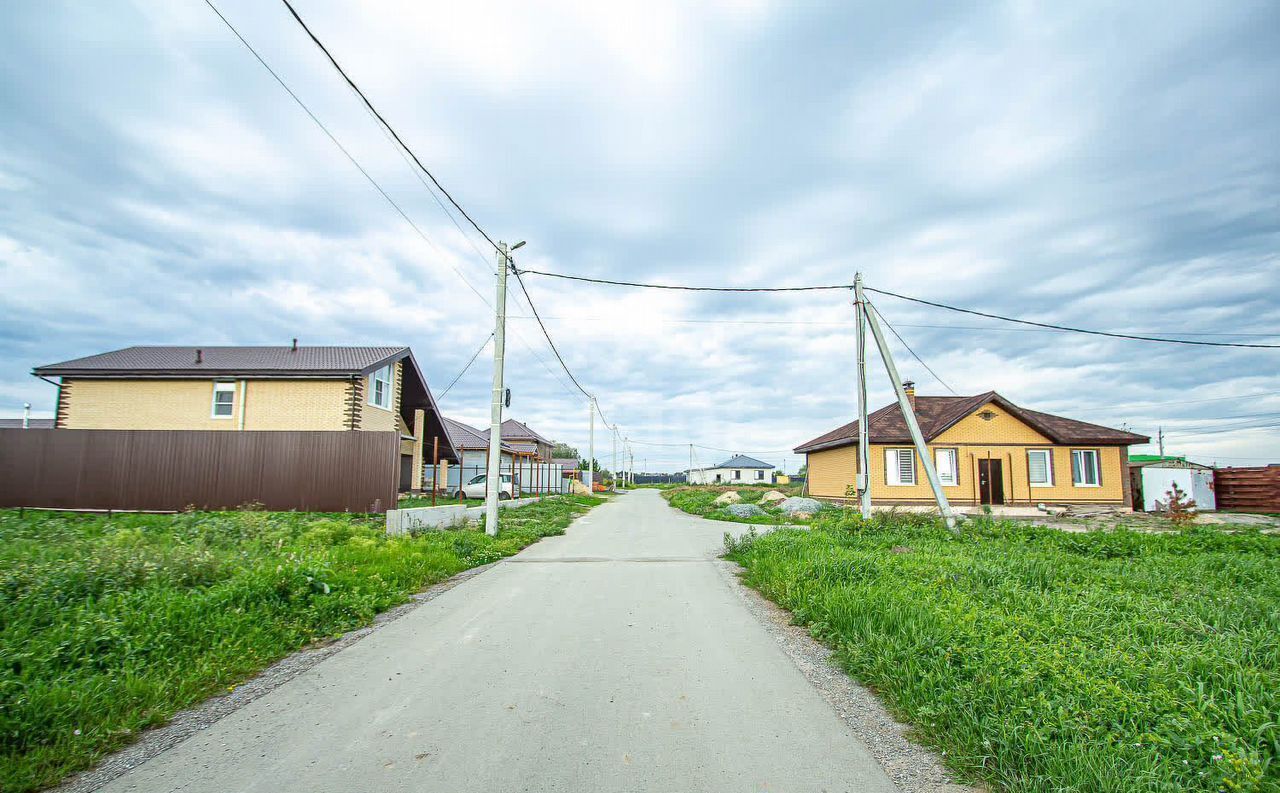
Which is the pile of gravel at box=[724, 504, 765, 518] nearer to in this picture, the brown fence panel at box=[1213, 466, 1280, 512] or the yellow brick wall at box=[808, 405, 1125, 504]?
the yellow brick wall at box=[808, 405, 1125, 504]

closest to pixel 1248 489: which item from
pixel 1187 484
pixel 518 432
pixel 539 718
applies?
pixel 1187 484

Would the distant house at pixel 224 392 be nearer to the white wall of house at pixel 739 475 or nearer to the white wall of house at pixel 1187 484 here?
the white wall of house at pixel 1187 484

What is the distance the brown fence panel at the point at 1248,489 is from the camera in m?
25.1

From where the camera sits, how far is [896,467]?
27297 mm

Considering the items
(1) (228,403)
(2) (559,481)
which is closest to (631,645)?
(1) (228,403)

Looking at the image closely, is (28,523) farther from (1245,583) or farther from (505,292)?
(1245,583)

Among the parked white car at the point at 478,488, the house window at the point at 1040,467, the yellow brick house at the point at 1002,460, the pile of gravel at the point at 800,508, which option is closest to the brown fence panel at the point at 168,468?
the parked white car at the point at 478,488

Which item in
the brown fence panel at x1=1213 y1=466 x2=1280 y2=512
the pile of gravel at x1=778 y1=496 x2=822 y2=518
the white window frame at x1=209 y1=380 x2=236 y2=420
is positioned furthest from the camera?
the brown fence panel at x1=1213 y1=466 x2=1280 y2=512

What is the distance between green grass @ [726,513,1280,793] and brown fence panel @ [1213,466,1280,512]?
77.0 ft

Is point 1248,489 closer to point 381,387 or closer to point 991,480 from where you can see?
point 991,480

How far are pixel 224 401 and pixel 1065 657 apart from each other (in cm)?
2355

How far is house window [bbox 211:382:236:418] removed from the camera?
2041 centimetres

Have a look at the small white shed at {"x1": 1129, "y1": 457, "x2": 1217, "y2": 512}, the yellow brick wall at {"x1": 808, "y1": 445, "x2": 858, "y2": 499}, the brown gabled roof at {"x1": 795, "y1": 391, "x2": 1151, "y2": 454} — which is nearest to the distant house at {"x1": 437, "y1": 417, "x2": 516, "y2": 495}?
the yellow brick wall at {"x1": 808, "y1": 445, "x2": 858, "y2": 499}

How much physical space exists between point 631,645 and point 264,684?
9.54 ft
